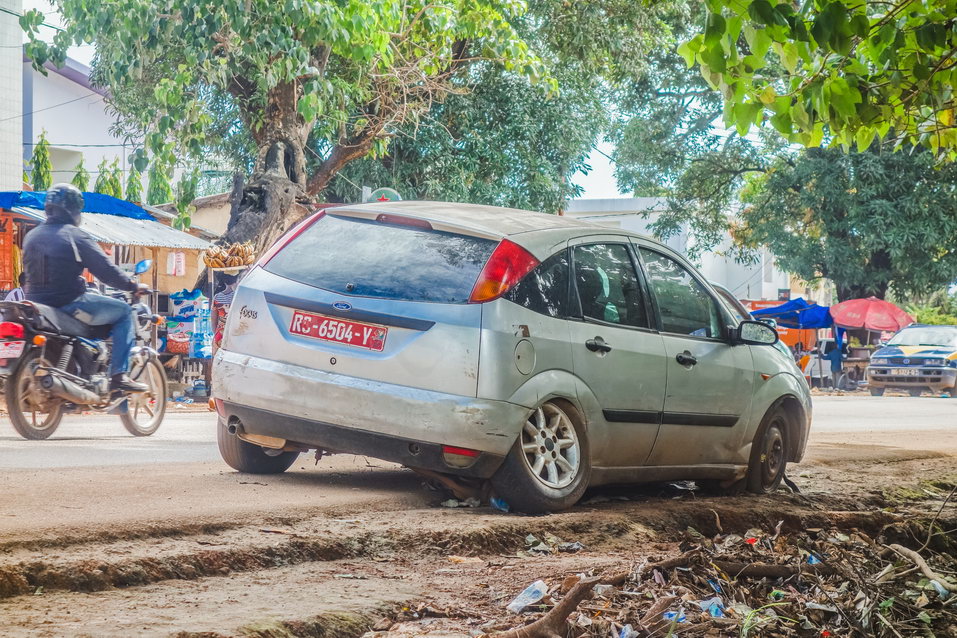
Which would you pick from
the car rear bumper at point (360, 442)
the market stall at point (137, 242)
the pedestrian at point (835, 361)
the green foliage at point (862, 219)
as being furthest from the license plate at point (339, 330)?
the pedestrian at point (835, 361)

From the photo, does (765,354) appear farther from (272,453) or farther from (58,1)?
(58,1)

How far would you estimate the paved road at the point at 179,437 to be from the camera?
8.16 meters

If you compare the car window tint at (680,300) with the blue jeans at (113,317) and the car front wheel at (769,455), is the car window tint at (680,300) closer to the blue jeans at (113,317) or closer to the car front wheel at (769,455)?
the car front wheel at (769,455)

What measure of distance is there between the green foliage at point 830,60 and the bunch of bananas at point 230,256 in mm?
10757

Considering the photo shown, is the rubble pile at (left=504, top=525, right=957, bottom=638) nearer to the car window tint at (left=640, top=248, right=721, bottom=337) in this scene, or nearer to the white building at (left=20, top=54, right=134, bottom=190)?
the car window tint at (left=640, top=248, right=721, bottom=337)

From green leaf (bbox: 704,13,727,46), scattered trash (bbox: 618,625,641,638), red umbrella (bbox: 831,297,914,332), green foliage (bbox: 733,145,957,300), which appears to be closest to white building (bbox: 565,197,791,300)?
green foliage (bbox: 733,145,957,300)

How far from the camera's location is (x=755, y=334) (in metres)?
7.58

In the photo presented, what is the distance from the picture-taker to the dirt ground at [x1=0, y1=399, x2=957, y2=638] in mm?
3822

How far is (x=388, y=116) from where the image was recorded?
20.2 metres

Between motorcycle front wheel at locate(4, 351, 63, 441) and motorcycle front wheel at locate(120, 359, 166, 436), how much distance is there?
0.76 meters

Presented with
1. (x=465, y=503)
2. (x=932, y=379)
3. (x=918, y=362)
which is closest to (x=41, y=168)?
(x=918, y=362)

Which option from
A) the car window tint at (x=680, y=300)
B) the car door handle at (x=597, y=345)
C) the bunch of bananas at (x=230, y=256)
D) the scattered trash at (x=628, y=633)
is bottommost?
the scattered trash at (x=628, y=633)

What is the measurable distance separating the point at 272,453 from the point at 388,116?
45.9ft

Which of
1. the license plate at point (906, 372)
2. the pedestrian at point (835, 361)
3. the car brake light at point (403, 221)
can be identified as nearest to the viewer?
the car brake light at point (403, 221)
